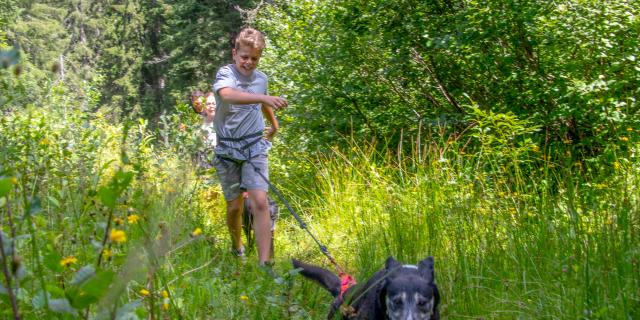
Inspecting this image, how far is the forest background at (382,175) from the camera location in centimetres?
271

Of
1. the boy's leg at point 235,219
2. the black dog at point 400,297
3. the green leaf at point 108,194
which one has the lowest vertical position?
the boy's leg at point 235,219

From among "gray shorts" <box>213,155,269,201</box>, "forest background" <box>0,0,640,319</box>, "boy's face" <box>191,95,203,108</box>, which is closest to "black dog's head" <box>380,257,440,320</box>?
"forest background" <box>0,0,640,319</box>

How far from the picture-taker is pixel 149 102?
33750 millimetres

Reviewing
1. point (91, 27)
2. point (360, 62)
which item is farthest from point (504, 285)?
Result: point (91, 27)

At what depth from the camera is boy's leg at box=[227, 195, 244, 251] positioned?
20.7 ft

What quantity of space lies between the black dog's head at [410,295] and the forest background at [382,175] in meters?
0.43

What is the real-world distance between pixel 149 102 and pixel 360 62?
25.3 m

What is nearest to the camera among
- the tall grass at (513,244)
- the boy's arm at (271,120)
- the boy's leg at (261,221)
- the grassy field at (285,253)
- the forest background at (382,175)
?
the grassy field at (285,253)

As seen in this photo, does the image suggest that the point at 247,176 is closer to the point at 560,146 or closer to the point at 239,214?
the point at 239,214

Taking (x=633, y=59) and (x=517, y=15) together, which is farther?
(x=517, y=15)

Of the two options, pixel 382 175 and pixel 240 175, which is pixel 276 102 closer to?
pixel 240 175

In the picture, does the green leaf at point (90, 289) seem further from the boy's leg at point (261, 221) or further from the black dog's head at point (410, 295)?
the boy's leg at point (261, 221)

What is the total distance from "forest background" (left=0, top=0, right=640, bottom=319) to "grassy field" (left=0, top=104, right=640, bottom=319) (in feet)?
0.05

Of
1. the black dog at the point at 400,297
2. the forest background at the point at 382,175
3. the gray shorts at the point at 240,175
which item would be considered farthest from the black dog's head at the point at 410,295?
the gray shorts at the point at 240,175
